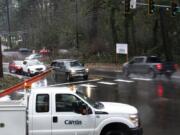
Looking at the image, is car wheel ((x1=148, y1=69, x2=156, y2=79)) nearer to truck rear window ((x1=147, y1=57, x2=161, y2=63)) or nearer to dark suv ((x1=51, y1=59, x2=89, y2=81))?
truck rear window ((x1=147, y1=57, x2=161, y2=63))

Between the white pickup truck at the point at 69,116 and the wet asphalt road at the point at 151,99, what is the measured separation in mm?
3799

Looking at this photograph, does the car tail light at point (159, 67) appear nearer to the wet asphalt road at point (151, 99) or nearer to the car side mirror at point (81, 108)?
the wet asphalt road at point (151, 99)

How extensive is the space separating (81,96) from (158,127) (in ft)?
17.5

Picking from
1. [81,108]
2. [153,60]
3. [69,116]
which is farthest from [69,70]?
[69,116]

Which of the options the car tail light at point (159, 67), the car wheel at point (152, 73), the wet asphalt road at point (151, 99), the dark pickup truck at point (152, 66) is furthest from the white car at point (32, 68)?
the car tail light at point (159, 67)

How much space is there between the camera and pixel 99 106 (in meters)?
13.5

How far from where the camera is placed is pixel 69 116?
1295 centimetres

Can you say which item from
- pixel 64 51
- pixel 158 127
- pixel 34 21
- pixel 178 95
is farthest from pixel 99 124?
pixel 34 21

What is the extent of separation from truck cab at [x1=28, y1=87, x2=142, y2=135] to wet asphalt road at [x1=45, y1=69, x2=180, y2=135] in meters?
3.83

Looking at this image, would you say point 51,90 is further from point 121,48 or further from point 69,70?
point 121,48

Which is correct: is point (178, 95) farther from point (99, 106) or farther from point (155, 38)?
point (155, 38)

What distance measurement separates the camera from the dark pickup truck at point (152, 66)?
132 ft

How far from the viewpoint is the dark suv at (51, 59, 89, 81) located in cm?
4326

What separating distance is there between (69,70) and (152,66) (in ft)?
23.6
